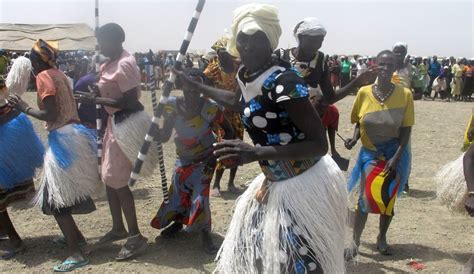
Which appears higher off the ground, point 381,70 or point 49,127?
point 381,70

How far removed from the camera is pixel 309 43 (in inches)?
167

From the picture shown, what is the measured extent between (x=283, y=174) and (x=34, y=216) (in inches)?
162

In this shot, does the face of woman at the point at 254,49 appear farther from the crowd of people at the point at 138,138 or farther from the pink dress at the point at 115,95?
the pink dress at the point at 115,95

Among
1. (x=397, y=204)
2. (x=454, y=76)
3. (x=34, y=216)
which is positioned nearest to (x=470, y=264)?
(x=397, y=204)

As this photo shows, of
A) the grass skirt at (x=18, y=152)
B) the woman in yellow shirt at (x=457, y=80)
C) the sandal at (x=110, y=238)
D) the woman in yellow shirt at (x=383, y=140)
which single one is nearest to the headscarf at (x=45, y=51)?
the grass skirt at (x=18, y=152)

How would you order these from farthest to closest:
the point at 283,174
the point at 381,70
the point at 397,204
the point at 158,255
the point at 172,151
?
the point at 172,151 → the point at 397,204 → the point at 158,255 → the point at 381,70 → the point at 283,174

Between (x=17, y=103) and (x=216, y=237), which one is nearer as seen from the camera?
(x=17, y=103)

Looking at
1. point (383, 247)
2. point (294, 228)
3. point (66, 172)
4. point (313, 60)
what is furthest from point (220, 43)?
point (294, 228)

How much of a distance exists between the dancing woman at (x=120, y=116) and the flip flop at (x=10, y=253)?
105 centimetres

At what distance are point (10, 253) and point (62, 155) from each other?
1.20 metres

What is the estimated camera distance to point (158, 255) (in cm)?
463

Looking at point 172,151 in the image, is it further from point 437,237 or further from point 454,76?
point 454,76

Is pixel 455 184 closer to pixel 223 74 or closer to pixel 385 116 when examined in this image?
pixel 385 116

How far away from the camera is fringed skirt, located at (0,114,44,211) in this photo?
14.8 feet
